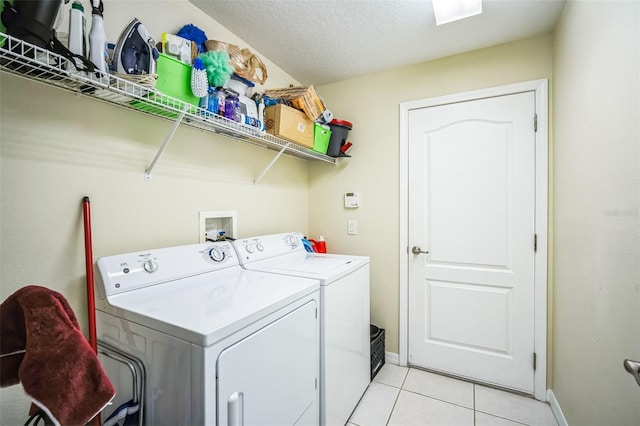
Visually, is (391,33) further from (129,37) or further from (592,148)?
(129,37)

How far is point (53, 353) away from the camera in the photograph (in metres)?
0.66

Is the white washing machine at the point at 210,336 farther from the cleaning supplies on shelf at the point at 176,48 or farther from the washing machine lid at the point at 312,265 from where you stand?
the cleaning supplies on shelf at the point at 176,48

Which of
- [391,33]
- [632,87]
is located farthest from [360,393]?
[391,33]

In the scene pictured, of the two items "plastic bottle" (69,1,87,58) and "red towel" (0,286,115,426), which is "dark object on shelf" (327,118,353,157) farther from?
"red towel" (0,286,115,426)

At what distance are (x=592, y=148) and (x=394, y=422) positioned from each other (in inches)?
71.9

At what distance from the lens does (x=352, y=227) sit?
254 centimetres

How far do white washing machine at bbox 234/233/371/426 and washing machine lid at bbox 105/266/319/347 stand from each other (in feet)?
0.59

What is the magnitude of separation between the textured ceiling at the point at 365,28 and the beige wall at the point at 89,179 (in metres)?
0.28

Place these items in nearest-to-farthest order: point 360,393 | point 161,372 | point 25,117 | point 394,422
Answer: point 161,372 → point 25,117 → point 394,422 → point 360,393

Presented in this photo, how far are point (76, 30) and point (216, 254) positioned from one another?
1.05 meters

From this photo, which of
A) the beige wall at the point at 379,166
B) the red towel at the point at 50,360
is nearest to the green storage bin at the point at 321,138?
the beige wall at the point at 379,166

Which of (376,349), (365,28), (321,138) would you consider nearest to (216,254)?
(321,138)

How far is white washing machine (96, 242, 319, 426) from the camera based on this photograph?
840 mm

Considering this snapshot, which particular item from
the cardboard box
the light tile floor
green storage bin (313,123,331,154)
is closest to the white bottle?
the cardboard box
